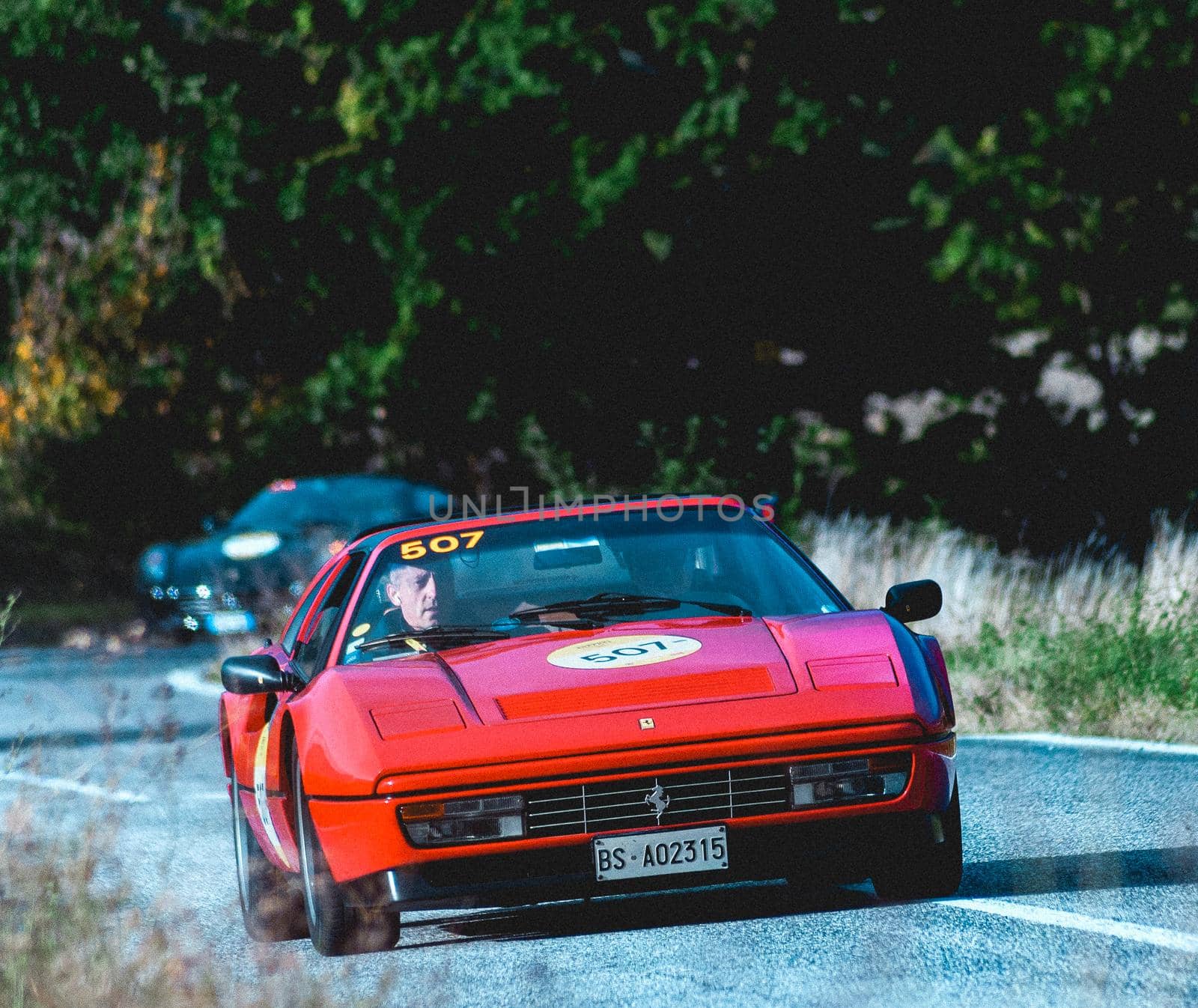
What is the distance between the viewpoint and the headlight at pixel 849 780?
635 cm

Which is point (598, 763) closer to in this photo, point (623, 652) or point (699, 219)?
point (623, 652)

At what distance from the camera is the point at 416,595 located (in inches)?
301

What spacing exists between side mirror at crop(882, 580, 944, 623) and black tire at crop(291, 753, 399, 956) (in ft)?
6.32

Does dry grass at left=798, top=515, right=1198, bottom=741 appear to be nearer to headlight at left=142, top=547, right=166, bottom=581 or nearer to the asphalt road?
the asphalt road

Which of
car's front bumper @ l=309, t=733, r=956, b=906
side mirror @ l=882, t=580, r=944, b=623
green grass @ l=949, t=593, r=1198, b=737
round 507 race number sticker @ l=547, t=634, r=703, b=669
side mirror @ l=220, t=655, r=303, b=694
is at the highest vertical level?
round 507 race number sticker @ l=547, t=634, r=703, b=669

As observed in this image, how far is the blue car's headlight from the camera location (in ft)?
73.8

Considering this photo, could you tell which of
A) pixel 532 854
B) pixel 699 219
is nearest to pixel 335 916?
pixel 532 854

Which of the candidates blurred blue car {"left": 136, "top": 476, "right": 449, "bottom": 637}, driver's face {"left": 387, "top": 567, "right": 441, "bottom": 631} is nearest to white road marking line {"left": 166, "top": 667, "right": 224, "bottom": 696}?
blurred blue car {"left": 136, "top": 476, "right": 449, "bottom": 637}

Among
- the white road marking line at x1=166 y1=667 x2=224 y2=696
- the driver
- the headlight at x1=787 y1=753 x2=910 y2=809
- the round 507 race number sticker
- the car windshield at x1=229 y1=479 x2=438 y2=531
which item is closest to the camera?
the headlight at x1=787 y1=753 x2=910 y2=809

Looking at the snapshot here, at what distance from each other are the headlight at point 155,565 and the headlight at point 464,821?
1657cm

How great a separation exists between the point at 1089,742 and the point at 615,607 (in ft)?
14.7

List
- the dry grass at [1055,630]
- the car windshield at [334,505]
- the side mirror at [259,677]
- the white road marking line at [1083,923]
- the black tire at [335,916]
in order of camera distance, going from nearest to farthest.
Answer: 1. the white road marking line at [1083,923]
2. the black tire at [335,916]
3. the side mirror at [259,677]
4. the dry grass at [1055,630]
5. the car windshield at [334,505]

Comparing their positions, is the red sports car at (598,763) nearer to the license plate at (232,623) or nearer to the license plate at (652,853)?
the license plate at (652,853)

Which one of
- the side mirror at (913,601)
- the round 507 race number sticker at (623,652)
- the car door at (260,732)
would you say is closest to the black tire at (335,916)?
the car door at (260,732)
